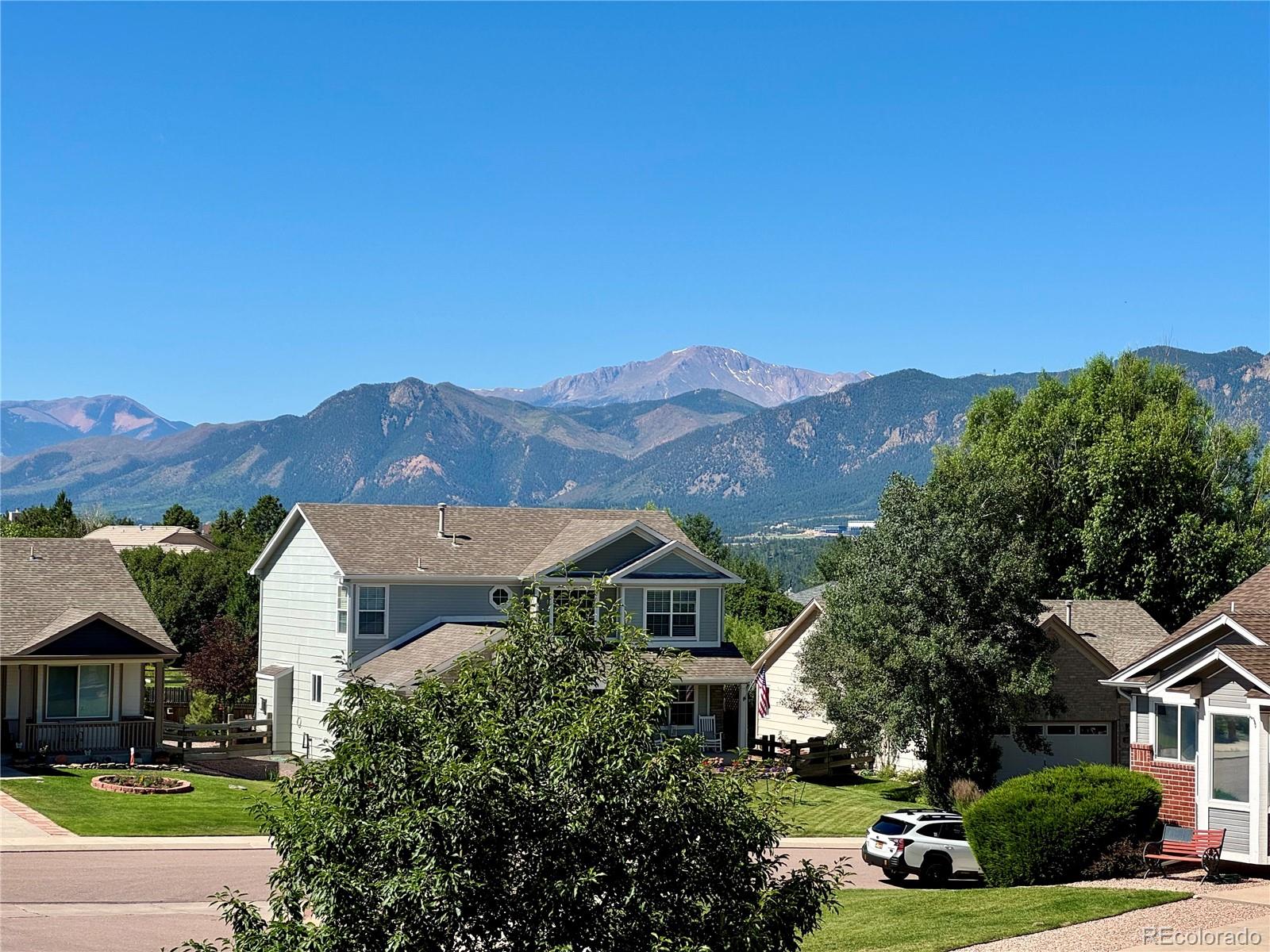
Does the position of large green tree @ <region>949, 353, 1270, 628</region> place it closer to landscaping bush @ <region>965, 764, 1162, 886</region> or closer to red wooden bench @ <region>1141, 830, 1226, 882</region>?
landscaping bush @ <region>965, 764, 1162, 886</region>

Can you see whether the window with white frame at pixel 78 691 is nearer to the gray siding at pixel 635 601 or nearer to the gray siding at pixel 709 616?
the gray siding at pixel 635 601

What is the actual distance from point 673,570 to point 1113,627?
601 inches

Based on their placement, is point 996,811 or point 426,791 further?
point 996,811

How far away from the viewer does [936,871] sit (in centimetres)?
2761

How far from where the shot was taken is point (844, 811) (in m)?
39.7

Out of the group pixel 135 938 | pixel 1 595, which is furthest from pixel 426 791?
pixel 1 595

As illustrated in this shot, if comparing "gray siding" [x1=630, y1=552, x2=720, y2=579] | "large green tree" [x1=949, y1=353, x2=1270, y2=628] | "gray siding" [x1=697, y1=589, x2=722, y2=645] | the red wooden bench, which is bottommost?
the red wooden bench

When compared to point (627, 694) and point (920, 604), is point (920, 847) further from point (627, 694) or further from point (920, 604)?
point (627, 694)

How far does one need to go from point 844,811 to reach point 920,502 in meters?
9.09

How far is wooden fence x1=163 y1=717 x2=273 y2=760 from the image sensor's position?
44344 millimetres

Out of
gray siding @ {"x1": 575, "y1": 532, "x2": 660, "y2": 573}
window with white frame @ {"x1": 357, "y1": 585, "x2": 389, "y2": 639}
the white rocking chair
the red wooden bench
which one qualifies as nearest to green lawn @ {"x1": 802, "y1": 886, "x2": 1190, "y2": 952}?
the red wooden bench

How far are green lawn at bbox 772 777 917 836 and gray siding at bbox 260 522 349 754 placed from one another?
15300 millimetres

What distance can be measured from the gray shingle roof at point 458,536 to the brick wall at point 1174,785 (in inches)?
846

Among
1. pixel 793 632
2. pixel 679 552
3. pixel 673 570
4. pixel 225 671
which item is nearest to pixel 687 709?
pixel 673 570
